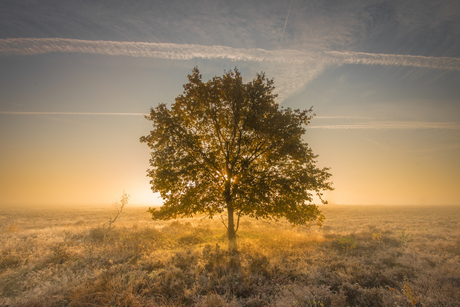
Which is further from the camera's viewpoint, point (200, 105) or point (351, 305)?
point (200, 105)

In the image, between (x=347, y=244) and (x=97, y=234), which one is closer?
(x=347, y=244)

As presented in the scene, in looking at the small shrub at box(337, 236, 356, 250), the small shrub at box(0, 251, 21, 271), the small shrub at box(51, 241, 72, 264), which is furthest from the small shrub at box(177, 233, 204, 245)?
the small shrub at box(337, 236, 356, 250)

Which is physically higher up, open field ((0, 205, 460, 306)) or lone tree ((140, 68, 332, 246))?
lone tree ((140, 68, 332, 246))

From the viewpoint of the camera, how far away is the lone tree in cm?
1025

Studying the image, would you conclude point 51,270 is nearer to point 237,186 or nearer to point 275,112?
point 237,186

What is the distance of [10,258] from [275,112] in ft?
51.0

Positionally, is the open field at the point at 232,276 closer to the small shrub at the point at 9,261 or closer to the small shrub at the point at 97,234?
the small shrub at the point at 9,261

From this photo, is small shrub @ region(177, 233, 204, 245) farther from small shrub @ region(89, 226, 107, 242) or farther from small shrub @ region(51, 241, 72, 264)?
small shrub @ region(51, 241, 72, 264)

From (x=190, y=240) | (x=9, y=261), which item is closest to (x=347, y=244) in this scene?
(x=190, y=240)

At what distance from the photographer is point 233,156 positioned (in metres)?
11.6

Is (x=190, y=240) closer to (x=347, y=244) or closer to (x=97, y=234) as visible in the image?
(x=97, y=234)

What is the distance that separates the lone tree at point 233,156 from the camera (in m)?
10.2

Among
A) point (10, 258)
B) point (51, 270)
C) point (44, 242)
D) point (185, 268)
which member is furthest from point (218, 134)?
point (44, 242)

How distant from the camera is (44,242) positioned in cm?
1156
